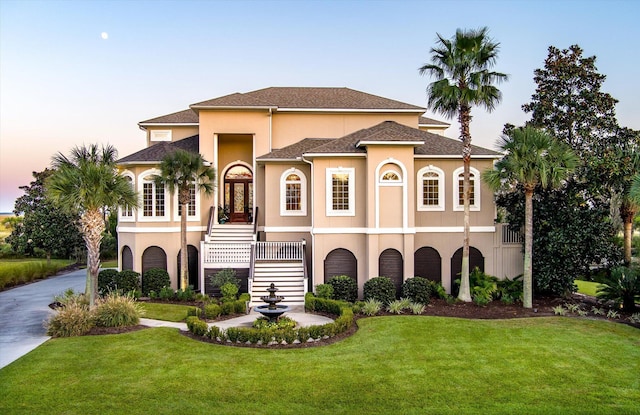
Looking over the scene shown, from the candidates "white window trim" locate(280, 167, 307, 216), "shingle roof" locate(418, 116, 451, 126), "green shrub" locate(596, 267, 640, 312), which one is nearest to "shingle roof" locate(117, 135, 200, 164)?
"white window trim" locate(280, 167, 307, 216)

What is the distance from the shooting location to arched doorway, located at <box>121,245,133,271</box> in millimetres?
22172

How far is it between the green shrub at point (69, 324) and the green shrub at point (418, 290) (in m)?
12.0

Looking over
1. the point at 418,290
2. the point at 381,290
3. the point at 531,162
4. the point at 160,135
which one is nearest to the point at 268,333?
the point at 381,290

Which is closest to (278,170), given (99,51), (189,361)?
(99,51)

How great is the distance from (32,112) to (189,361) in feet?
62.9

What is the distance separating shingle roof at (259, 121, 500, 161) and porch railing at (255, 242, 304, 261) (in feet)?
14.8

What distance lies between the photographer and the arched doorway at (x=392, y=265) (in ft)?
63.6

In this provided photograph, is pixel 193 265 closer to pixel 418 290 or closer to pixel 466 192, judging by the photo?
pixel 418 290

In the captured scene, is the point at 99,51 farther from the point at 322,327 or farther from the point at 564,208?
the point at 564,208

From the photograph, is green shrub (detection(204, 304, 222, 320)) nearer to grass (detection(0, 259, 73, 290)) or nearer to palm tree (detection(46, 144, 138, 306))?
palm tree (detection(46, 144, 138, 306))

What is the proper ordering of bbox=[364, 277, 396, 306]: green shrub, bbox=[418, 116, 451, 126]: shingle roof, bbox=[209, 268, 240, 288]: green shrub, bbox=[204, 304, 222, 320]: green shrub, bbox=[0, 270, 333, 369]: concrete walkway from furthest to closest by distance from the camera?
bbox=[418, 116, 451, 126]: shingle roof → bbox=[209, 268, 240, 288]: green shrub → bbox=[364, 277, 396, 306]: green shrub → bbox=[204, 304, 222, 320]: green shrub → bbox=[0, 270, 333, 369]: concrete walkway

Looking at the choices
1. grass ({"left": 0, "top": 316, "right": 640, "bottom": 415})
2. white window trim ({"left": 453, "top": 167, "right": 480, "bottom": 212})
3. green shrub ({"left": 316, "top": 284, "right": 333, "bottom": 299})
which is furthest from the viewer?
white window trim ({"left": 453, "top": 167, "right": 480, "bottom": 212})

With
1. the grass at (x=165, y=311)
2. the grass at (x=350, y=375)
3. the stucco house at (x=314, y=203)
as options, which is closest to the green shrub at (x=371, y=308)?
the grass at (x=350, y=375)

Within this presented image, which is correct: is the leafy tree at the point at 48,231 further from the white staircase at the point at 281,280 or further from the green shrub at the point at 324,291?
the green shrub at the point at 324,291
